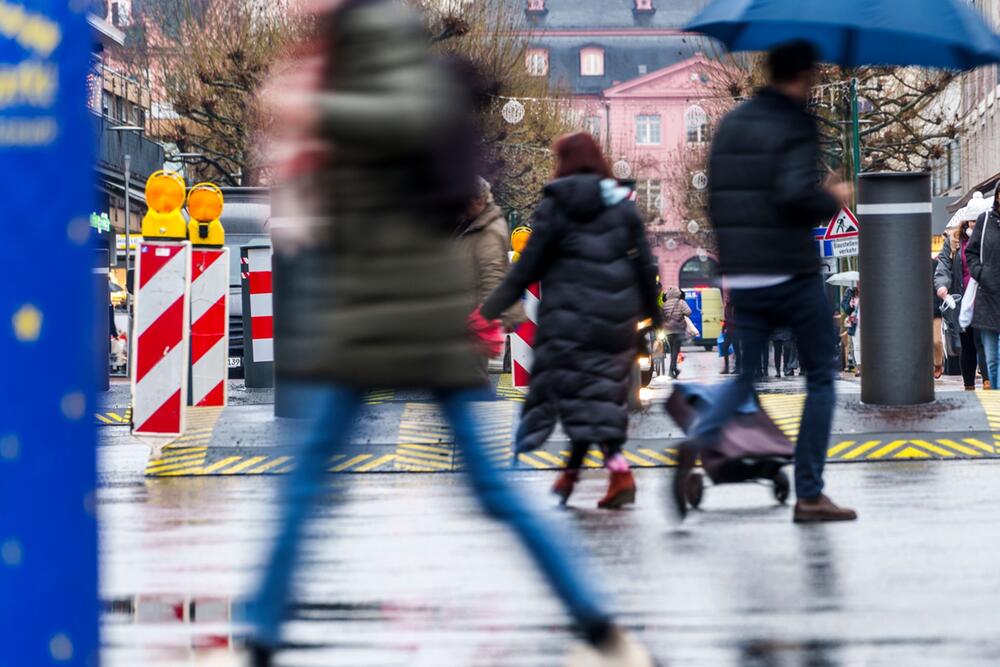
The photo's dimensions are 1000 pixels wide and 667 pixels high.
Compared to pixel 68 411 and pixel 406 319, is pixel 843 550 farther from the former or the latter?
pixel 68 411

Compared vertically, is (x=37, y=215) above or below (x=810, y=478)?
above

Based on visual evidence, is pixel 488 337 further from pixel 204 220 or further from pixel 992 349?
pixel 204 220

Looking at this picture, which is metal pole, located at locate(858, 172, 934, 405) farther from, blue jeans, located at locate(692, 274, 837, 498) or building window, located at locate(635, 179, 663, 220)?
building window, located at locate(635, 179, 663, 220)

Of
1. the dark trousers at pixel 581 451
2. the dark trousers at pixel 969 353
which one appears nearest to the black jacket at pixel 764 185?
the dark trousers at pixel 581 451

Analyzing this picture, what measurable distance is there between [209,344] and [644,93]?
104 meters

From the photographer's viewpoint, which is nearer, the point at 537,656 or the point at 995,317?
the point at 537,656

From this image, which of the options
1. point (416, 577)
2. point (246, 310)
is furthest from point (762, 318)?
point (246, 310)

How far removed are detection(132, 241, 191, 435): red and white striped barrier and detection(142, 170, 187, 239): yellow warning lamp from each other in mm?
2107

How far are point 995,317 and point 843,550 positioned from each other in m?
9.45

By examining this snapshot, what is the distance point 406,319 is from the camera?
4566mm

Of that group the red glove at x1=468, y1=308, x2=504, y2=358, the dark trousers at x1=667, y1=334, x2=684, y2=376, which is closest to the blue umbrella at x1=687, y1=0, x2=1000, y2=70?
the red glove at x1=468, y1=308, x2=504, y2=358

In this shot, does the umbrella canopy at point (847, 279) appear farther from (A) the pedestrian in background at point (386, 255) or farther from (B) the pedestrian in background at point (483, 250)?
(A) the pedestrian in background at point (386, 255)

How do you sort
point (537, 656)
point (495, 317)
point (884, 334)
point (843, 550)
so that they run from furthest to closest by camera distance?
point (884, 334), point (495, 317), point (843, 550), point (537, 656)

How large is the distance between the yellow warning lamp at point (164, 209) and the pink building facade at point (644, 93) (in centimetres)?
7313
